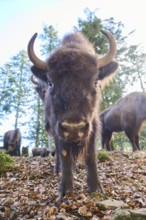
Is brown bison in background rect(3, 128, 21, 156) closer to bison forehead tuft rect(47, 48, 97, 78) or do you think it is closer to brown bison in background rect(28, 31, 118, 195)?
brown bison in background rect(28, 31, 118, 195)

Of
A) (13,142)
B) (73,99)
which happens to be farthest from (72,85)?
(13,142)

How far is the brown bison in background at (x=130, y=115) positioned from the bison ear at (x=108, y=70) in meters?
8.22

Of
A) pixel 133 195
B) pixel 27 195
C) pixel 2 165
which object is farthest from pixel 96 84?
pixel 2 165

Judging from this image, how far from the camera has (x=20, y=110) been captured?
94.2ft

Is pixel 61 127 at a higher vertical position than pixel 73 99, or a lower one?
lower

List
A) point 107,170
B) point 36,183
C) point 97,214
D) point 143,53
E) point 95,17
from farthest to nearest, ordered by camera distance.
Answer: point 143,53
point 95,17
point 107,170
point 36,183
point 97,214

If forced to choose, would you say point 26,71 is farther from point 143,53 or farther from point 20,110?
point 143,53

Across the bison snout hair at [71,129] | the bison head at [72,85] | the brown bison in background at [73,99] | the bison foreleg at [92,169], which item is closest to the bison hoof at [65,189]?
the brown bison in background at [73,99]

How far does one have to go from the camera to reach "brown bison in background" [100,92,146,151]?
1367cm

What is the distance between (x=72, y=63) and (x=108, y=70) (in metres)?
1.23

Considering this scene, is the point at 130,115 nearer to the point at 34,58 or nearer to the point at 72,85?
the point at 34,58

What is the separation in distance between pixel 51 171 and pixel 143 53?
2322 cm

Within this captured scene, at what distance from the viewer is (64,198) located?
14.8 feet

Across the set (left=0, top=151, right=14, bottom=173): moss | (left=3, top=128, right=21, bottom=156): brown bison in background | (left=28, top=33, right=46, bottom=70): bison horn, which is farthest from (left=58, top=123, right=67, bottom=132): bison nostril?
(left=3, top=128, right=21, bottom=156): brown bison in background
